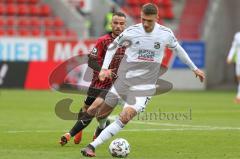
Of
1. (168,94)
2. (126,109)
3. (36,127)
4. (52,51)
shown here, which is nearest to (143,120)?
(36,127)

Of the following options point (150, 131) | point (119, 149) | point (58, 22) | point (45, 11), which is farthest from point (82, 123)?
point (45, 11)

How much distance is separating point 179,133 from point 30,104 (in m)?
7.94

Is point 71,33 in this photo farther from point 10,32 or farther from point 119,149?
point 119,149

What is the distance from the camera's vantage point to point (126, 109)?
9852 millimetres

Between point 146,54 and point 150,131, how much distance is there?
3.73m

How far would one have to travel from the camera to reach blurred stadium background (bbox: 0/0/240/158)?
19219mm

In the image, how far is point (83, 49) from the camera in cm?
2800

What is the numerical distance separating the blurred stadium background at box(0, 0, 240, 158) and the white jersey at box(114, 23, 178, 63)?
15.4 feet

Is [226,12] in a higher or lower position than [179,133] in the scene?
lower

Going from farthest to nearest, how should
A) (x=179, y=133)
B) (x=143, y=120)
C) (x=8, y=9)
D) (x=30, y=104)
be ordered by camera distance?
(x=8, y=9), (x=30, y=104), (x=143, y=120), (x=179, y=133)

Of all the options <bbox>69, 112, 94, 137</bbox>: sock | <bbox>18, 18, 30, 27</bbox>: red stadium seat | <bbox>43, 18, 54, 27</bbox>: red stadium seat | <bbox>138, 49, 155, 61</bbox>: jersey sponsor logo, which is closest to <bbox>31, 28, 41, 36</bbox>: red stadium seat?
<bbox>18, 18, 30, 27</bbox>: red stadium seat

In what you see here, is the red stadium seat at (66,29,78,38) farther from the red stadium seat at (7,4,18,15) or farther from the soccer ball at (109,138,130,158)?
the soccer ball at (109,138,130,158)

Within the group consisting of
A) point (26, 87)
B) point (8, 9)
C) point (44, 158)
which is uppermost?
point (44, 158)

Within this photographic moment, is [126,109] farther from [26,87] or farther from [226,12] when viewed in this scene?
[226,12]
